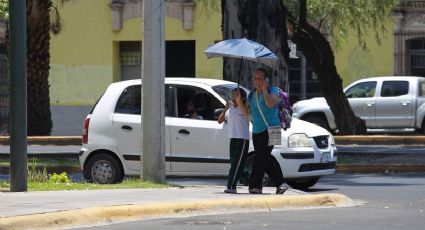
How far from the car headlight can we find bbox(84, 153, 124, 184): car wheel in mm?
2776

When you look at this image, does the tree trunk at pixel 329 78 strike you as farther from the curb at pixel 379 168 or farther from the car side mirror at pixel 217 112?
the car side mirror at pixel 217 112

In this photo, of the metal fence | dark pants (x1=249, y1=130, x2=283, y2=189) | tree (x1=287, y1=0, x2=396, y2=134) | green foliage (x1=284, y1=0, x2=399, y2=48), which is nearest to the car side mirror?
dark pants (x1=249, y1=130, x2=283, y2=189)

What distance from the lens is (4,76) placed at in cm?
3362

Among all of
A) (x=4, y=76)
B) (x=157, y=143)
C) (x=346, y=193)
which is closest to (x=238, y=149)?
(x=157, y=143)

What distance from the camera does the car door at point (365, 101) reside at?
91.6ft

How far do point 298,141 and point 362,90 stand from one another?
13.8 meters

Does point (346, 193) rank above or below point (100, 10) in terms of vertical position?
below

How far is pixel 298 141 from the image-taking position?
580 inches

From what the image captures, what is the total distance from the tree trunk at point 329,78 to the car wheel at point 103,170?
1161 centimetres

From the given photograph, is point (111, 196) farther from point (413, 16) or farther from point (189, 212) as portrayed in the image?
point (413, 16)

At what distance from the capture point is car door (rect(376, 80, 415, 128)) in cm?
2755

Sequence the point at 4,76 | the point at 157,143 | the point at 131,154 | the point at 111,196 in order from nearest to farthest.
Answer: the point at 111,196, the point at 157,143, the point at 131,154, the point at 4,76

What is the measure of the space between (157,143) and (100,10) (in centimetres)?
2048

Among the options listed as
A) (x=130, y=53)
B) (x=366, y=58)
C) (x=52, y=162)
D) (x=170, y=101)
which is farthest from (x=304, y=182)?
(x=130, y=53)
